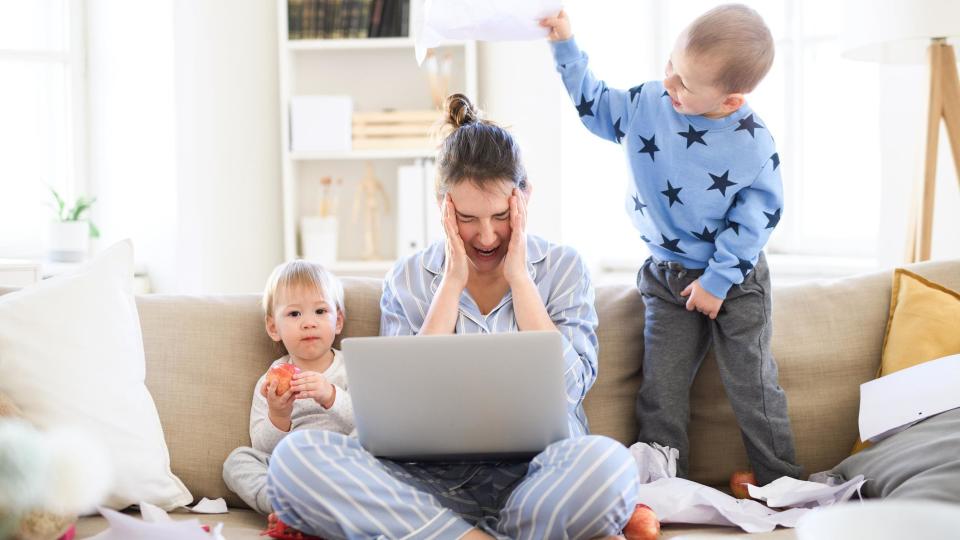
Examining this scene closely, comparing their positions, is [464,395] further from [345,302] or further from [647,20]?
[647,20]

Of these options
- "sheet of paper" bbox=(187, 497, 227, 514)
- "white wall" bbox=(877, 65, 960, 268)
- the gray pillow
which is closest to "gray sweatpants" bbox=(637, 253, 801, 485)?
the gray pillow

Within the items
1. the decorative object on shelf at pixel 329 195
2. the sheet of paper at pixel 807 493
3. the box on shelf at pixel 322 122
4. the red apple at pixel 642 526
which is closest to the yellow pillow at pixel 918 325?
the sheet of paper at pixel 807 493

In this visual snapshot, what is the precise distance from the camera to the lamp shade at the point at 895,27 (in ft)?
8.00

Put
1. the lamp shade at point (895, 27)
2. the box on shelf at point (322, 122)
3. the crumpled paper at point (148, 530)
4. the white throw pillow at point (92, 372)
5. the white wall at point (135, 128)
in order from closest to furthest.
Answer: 1. the crumpled paper at point (148, 530)
2. the white throw pillow at point (92, 372)
3. the lamp shade at point (895, 27)
4. the white wall at point (135, 128)
5. the box on shelf at point (322, 122)

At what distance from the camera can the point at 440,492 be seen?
1651mm

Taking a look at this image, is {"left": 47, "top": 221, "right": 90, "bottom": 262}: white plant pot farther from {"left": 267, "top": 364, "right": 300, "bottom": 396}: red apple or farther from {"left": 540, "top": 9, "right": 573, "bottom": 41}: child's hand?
{"left": 540, "top": 9, "right": 573, "bottom": 41}: child's hand

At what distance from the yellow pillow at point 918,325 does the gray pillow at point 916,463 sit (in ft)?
0.32

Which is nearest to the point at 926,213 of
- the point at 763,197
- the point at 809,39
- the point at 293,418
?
the point at 763,197

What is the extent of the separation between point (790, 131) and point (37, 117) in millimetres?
2919

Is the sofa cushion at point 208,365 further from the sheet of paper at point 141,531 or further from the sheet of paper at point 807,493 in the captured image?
the sheet of paper at point 807,493

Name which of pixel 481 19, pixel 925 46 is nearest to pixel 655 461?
pixel 481 19

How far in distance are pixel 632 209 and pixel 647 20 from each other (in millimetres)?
2096

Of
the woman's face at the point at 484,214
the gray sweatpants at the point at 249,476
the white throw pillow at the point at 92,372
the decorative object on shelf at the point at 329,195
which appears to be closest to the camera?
the white throw pillow at the point at 92,372

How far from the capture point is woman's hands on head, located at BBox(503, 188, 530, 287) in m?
1.80
